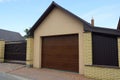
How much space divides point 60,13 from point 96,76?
5.81 m

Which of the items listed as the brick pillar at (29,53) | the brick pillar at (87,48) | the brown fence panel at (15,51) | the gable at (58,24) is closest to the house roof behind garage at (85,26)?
the gable at (58,24)

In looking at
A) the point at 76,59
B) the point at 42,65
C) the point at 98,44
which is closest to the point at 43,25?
the point at 42,65

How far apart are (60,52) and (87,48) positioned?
3021 mm

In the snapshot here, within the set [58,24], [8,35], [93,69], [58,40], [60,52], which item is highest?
[8,35]

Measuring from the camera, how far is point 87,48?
11.7m

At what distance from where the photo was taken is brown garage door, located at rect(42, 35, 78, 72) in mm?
13211

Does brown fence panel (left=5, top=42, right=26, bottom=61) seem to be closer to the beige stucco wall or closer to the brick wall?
the beige stucco wall

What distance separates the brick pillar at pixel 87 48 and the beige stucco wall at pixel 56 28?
30.5 inches

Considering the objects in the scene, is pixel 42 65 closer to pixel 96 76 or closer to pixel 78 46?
pixel 78 46

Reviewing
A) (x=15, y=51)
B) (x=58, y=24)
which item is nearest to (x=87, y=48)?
(x=58, y=24)

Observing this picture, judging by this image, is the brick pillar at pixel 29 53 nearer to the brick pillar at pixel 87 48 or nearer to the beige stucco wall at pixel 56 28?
the beige stucco wall at pixel 56 28

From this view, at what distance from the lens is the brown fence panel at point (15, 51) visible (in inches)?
684

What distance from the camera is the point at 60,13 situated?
1411cm

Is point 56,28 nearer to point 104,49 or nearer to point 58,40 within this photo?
point 58,40
